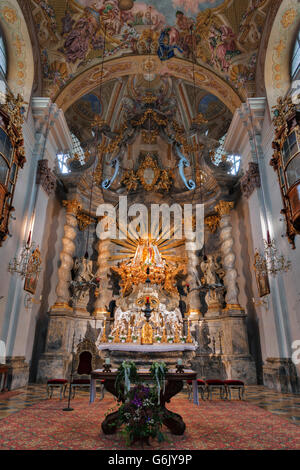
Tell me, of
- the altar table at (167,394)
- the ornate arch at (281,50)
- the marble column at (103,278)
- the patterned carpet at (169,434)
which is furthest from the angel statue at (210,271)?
the altar table at (167,394)

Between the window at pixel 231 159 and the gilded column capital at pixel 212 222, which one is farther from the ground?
the window at pixel 231 159

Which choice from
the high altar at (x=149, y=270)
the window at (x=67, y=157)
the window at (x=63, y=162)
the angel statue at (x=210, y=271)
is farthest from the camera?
the window at (x=63, y=162)

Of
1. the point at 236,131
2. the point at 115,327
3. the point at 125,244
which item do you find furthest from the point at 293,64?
the point at 115,327

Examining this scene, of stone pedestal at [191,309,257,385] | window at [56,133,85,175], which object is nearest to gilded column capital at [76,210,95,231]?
window at [56,133,85,175]

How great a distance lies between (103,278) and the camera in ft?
38.5

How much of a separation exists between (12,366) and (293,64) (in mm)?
11745

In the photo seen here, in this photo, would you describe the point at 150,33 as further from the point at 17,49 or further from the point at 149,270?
the point at 149,270

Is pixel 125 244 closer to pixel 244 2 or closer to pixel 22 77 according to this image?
pixel 22 77

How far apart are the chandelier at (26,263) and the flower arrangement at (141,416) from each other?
553cm

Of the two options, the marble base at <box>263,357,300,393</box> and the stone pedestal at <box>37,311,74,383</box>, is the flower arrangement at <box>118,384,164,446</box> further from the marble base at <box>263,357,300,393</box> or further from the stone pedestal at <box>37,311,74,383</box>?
the stone pedestal at <box>37,311,74,383</box>

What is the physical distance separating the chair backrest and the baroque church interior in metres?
0.03

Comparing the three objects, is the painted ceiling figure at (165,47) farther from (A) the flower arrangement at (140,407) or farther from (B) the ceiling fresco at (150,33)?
(A) the flower arrangement at (140,407)

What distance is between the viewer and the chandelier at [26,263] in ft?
26.8

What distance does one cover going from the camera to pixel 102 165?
13586 millimetres
